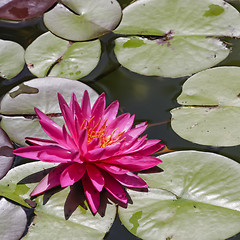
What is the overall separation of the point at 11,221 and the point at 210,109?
155 centimetres

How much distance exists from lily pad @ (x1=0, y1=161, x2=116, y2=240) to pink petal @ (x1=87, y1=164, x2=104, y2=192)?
17 cm

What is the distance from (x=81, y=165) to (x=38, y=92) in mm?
742

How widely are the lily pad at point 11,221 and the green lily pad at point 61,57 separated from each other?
1.15 meters

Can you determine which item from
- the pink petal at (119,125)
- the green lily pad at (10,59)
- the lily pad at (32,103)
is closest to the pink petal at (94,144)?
the pink petal at (119,125)

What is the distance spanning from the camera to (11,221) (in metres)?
2.24

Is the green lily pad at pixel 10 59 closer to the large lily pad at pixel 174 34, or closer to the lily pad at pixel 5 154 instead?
the lily pad at pixel 5 154

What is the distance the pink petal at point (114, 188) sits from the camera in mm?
2291

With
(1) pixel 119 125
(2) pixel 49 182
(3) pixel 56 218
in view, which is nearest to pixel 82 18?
(1) pixel 119 125

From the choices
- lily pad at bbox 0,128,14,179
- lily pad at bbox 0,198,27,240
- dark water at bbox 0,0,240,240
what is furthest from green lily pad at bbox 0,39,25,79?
lily pad at bbox 0,198,27,240

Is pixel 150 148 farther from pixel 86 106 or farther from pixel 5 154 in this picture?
pixel 5 154

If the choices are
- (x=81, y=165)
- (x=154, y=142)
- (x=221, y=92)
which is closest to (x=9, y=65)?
(x=81, y=165)

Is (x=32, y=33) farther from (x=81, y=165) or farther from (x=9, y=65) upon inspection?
(x=81, y=165)

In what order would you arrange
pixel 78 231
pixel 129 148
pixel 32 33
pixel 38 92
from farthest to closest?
pixel 32 33
pixel 38 92
pixel 129 148
pixel 78 231

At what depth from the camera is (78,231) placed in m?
2.21
